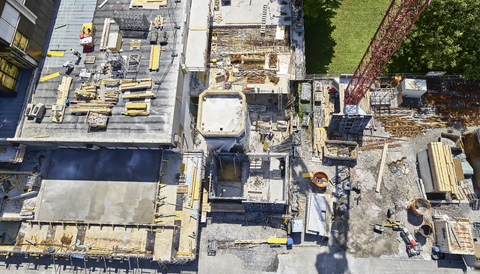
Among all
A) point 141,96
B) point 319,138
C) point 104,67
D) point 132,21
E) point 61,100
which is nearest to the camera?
point 141,96

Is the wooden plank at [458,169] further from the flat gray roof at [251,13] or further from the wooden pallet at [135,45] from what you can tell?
the wooden pallet at [135,45]

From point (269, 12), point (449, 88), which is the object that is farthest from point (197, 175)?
point (449, 88)

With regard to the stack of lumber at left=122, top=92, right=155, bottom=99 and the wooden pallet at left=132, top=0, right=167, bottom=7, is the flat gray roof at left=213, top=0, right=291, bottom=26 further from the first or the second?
the stack of lumber at left=122, top=92, right=155, bottom=99

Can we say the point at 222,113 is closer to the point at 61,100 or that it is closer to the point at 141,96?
the point at 141,96

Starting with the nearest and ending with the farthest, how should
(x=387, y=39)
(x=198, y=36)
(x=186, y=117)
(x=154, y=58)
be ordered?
(x=387, y=39), (x=154, y=58), (x=186, y=117), (x=198, y=36)

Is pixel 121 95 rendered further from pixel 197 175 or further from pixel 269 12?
pixel 269 12

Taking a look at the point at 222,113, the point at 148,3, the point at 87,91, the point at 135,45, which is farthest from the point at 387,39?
the point at 87,91

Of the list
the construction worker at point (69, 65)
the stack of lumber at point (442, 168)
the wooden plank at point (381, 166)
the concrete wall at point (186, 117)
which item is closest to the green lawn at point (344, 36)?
the wooden plank at point (381, 166)
